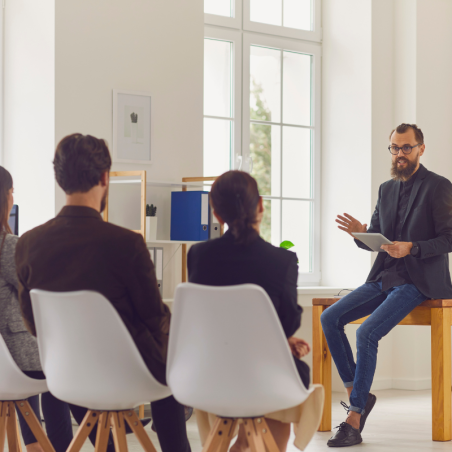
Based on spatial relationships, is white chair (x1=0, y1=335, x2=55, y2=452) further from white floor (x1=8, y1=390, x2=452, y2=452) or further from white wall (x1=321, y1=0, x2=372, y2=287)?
white wall (x1=321, y1=0, x2=372, y2=287)

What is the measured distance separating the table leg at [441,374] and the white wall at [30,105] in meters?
2.22

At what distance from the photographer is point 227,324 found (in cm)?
179

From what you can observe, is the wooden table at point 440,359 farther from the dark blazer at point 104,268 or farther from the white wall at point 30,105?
the white wall at point 30,105

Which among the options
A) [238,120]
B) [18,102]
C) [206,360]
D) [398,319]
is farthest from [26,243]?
[238,120]

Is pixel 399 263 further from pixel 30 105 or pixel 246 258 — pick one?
pixel 30 105

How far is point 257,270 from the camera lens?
1.95m

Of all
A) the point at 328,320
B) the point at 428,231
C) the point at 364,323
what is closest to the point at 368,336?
the point at 364,323

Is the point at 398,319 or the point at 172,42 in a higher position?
the point at 172,42

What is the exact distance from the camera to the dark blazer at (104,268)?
1.96 meters

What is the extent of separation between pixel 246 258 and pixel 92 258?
0.43 m

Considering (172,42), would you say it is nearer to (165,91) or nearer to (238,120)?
(165,91)

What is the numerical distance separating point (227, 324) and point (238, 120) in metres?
3.73

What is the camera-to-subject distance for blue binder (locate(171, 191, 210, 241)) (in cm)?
426

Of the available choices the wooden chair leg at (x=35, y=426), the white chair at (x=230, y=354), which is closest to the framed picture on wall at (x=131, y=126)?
the wooden chair leg at (x=35, y=426)
